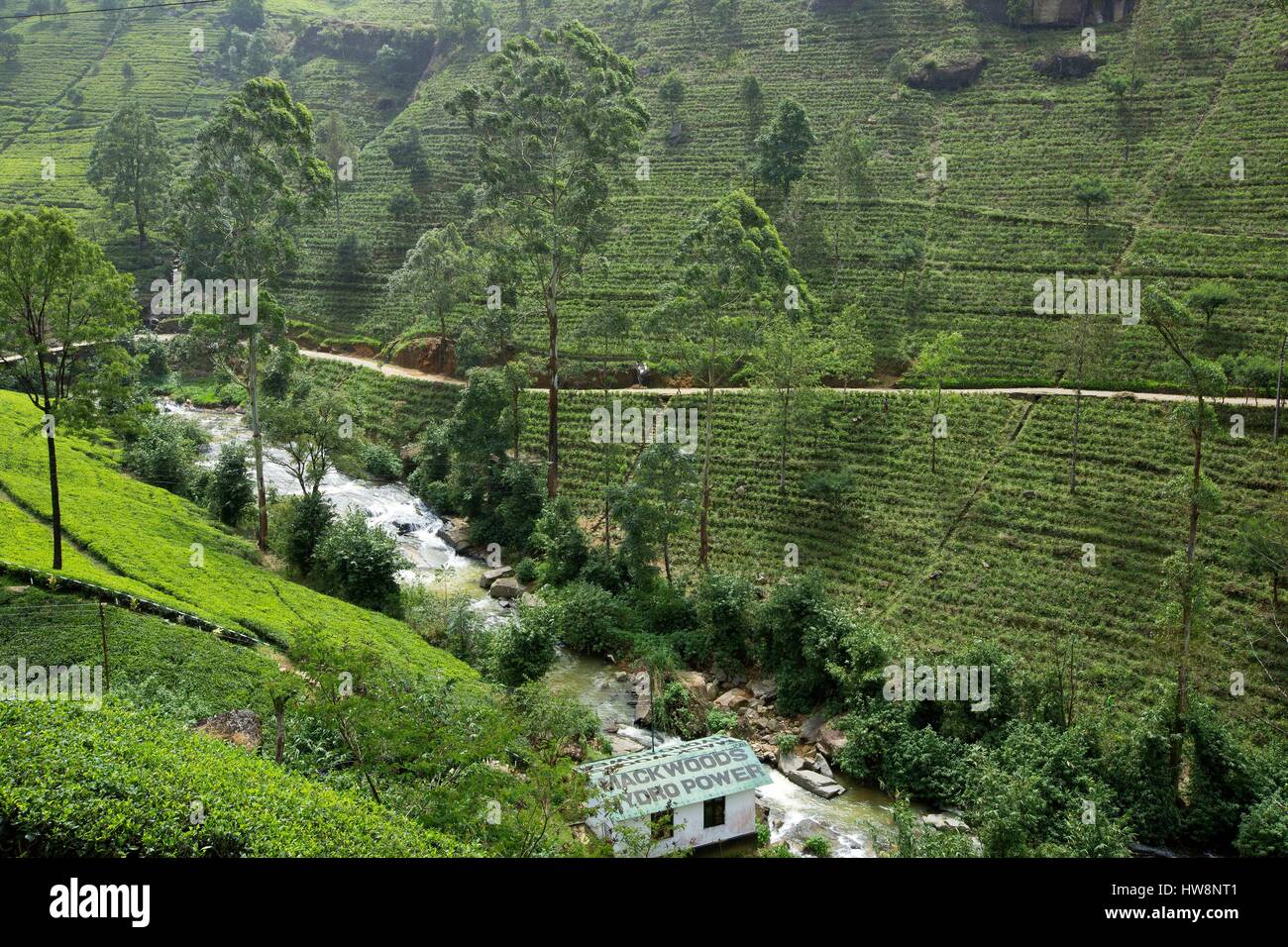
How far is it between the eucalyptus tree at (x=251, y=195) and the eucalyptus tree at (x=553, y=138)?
27.9ft

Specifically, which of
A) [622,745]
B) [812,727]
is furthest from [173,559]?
[812,727]

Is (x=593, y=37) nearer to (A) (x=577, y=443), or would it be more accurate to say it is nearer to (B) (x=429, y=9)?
(A) (x=577, y=443)

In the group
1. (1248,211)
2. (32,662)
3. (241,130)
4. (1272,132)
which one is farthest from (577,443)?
(1272,132)

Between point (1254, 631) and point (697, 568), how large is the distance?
59.1ft

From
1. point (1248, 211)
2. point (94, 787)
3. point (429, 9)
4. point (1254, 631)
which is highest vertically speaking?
point (429, 9)

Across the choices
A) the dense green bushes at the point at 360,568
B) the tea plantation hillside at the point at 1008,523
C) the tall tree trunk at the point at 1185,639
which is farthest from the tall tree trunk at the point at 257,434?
the tall tree trunk at the point at 1185,639

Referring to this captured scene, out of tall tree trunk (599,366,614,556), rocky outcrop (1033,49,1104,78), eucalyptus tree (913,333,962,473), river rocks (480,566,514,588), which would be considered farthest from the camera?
rocky outcrop (1033,49,1104,78)

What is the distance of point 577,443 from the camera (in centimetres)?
4453

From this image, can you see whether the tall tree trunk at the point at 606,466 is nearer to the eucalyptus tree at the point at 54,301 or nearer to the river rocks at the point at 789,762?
the river rocks at the point at 789,762

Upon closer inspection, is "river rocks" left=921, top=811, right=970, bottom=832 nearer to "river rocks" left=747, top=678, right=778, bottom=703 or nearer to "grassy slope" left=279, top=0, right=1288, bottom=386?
"river rocks" left=747, top=678, right=778, bottom=703

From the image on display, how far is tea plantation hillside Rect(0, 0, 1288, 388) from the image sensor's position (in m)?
47.5

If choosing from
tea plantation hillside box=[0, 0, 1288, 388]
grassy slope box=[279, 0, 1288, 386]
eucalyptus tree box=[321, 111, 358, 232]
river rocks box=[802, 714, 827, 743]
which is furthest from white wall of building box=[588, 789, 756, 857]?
eucalyptus tree box=[321, 111, 358, 232]

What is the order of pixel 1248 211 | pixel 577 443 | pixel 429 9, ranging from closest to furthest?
pixel 577 443 < pixel 1248 211 < pixel 429 9

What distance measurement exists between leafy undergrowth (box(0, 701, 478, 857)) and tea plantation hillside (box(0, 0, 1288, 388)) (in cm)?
3371
